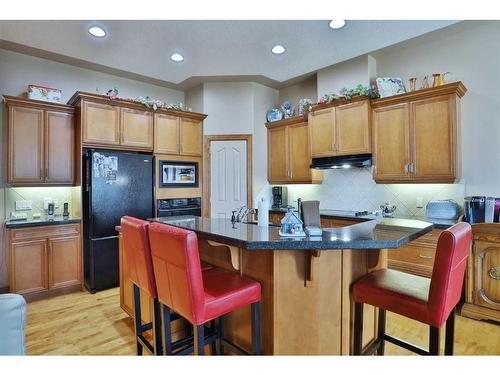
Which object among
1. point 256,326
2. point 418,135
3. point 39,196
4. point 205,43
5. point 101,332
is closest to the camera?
point 256,326

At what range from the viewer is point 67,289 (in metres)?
3.56

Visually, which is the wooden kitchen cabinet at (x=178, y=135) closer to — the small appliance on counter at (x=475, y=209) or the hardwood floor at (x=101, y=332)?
the hardwood floor at (x=101, y=332)

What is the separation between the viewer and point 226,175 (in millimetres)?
4855

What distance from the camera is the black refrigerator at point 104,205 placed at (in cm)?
353

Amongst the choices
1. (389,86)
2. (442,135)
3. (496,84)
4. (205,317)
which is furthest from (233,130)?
(205,317)

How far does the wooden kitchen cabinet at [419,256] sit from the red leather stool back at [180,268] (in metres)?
2.42

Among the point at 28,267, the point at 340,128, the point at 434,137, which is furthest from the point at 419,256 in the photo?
the point at 28,267

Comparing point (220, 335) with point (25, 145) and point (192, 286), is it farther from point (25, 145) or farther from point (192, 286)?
point (25, 145)

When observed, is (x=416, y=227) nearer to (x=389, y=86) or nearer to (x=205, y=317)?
(x=205, y=317)

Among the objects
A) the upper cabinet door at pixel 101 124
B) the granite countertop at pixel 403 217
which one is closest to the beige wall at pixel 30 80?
the upper cabinet door at pixel 101 124

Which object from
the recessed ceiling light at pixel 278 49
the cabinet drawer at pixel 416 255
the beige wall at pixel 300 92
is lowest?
the cabinet drawer at pixel 416 255

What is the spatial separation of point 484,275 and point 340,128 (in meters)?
2.24

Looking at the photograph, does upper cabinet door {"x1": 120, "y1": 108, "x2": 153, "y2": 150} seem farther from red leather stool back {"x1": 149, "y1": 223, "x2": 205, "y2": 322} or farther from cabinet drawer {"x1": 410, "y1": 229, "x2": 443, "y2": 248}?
cabinet drawer {"x1": 410, "y1": 229, "x2": 443, "y2": 248}

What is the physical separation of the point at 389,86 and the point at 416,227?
240 centimetres
